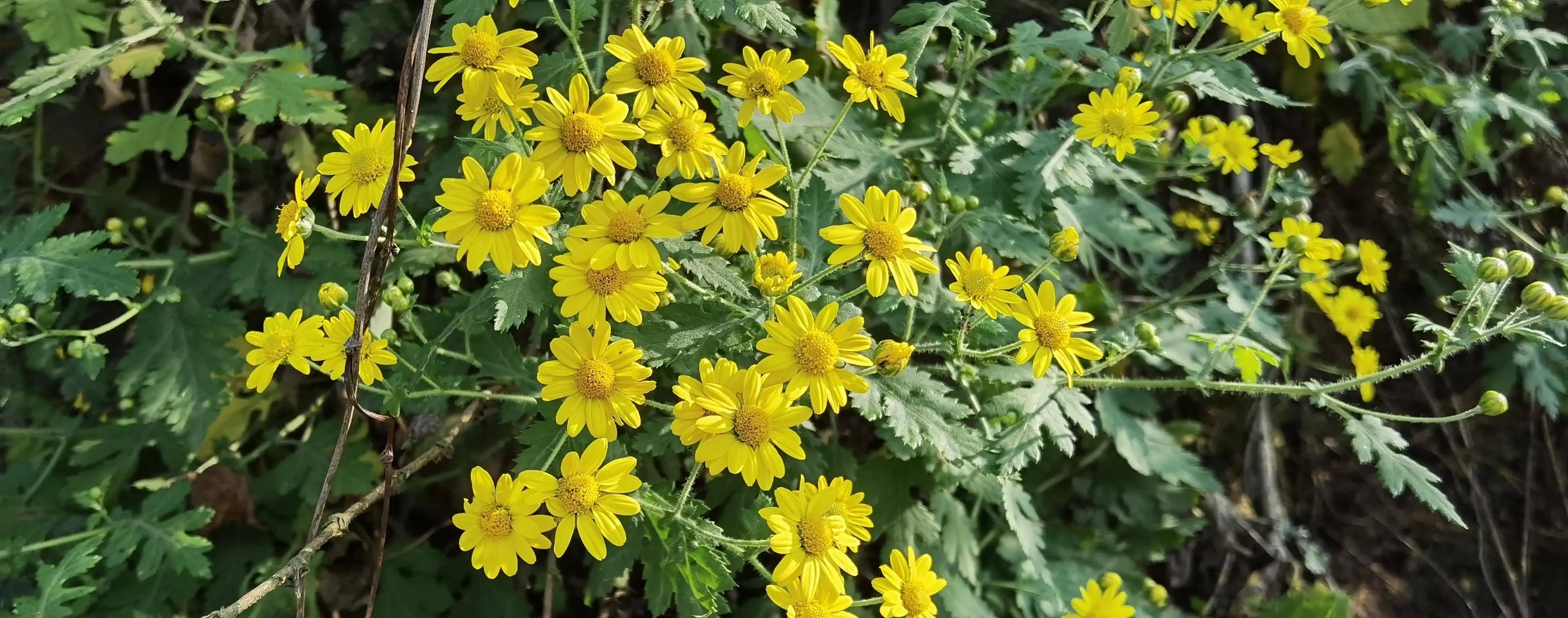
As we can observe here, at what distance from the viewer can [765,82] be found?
184 cm

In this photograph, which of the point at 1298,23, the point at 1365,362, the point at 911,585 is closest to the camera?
the point at 911,585

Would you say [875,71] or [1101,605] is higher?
[875,71]

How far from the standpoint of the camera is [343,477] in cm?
253

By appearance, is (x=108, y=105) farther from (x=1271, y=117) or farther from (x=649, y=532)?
(x=1271, y=117)

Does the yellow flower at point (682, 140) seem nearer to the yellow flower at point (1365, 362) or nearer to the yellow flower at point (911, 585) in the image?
the yellow flower at point (911, 585)

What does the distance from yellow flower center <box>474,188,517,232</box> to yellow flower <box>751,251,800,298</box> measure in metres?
0.50

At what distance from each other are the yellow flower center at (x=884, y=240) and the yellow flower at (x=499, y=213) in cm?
65

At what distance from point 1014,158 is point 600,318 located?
1.38m

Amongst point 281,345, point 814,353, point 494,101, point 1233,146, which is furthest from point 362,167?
point 1233,146

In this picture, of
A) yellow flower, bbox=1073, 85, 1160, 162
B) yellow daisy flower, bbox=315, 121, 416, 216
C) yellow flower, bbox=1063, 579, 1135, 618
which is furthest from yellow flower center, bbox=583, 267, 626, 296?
yellow flower, bbox=1063, 579, 1135, 618

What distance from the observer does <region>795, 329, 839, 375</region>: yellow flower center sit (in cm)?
174

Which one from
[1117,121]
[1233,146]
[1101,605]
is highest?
[1117,121]

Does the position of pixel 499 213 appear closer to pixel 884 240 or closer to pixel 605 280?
pixel 605 280

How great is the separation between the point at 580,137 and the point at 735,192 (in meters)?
0.33
